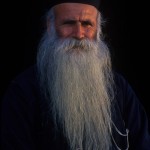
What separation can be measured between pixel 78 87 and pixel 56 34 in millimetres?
397

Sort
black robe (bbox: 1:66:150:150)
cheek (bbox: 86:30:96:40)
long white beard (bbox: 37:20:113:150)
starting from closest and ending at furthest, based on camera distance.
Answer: black robe (bbox: 1:66:150:150), long white beard (bbox: 37:20:113:150), cheek (bbox: 86:30:96:40)

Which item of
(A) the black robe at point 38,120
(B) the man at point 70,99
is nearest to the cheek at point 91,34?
(B) the man at point 70,99

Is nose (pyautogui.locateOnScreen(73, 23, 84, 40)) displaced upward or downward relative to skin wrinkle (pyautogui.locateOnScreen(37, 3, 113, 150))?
upward

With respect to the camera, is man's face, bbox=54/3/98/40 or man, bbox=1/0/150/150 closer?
man, bbox=1/0/150/150

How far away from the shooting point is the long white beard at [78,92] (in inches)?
141

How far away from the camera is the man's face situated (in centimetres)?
364

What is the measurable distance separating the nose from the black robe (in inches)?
15.3

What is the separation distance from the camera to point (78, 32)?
3.62 meters

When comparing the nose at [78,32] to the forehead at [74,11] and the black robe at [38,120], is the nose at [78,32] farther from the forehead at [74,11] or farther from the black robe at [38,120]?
the black robe at [38,120]

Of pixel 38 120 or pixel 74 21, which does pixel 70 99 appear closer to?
pixel 38 120

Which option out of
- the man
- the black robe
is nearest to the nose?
the man

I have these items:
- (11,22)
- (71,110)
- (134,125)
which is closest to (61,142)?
(71,110)

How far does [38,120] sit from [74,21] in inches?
27.7

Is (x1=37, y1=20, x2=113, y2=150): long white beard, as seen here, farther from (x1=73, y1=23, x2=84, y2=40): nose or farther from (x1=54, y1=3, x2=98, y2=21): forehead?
(x1=54, y1=3, x2=98, y2=21): forehead
